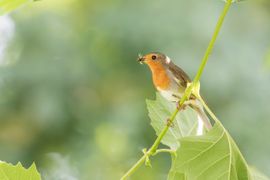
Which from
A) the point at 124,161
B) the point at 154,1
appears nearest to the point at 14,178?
the point at 124,161

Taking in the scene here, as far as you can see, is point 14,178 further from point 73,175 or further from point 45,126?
point 45,126

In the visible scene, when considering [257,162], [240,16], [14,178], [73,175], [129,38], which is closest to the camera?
[14,178]

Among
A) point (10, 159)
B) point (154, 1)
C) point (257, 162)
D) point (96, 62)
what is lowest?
point (257, 162)

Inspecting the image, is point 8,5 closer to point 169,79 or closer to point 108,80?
point 169,79

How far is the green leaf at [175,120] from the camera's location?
1.00 meters

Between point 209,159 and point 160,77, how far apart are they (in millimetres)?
373

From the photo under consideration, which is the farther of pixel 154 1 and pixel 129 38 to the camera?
pixel 154 1

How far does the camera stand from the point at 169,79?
117 centimetres

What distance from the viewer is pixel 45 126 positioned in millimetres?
5176

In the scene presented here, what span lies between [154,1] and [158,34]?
30.0 inches

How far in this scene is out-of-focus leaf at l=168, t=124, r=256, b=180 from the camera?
84cm

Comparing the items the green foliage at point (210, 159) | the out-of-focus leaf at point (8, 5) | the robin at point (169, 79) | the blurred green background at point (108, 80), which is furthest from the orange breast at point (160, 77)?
the blurred green background at point (108, 80)

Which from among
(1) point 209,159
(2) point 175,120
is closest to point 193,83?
(1) point 209,159

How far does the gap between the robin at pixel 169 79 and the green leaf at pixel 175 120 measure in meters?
0.02
